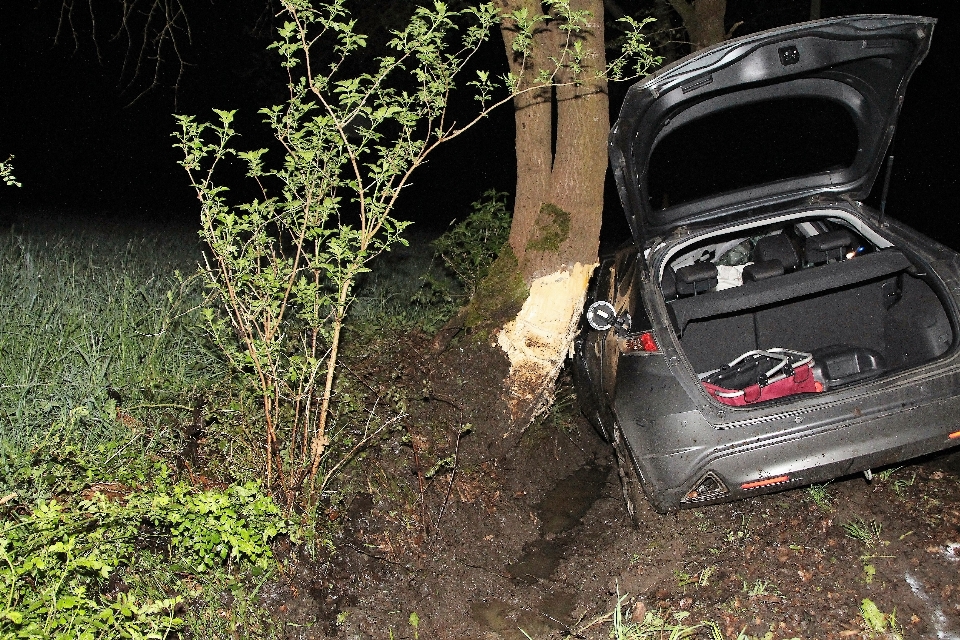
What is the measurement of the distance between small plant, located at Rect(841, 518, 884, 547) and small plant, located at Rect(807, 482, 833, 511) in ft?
0.62

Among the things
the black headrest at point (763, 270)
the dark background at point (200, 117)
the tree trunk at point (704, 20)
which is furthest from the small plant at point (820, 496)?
the dark background at point (200, 117)

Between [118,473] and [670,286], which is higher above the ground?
[670,286]

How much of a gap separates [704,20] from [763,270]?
439 cm

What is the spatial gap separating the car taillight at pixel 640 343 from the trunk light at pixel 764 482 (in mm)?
748

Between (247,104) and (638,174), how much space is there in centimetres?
2321

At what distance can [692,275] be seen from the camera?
511 centimetres

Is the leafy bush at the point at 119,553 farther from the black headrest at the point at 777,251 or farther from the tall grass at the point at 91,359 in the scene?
the black headrest at the point at 777,251

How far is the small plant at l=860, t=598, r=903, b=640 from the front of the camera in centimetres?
335

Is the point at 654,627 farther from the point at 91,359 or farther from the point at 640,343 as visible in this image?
the point at 91,359

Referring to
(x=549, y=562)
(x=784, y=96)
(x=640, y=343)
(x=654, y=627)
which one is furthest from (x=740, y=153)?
(x=654, y=627)

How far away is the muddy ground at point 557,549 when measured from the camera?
3.63 m

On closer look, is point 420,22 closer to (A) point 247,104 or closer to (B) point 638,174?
(B) point 638,174

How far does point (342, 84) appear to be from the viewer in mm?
3568

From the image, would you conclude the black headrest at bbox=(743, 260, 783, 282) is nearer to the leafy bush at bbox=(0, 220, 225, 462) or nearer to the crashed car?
the crashed car
